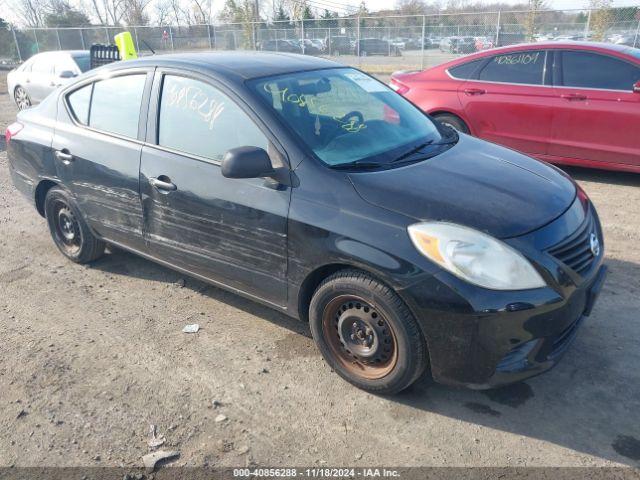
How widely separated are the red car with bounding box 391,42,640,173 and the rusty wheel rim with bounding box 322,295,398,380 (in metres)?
4.48

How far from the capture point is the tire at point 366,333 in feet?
8.72

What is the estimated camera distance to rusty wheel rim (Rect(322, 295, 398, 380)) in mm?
2795

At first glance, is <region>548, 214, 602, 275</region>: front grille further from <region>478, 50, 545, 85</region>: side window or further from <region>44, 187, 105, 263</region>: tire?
<region>478, 50, 545, 85</region>: side window

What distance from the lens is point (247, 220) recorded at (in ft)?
10.3

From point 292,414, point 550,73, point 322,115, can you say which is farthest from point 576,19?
point 292,414

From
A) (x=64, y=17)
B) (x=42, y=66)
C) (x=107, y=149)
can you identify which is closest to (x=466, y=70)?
(x=107, y=149)

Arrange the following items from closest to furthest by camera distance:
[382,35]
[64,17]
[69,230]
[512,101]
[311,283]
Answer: [311,283]
[69,230]
[512,101]
[382,35]
[64,17]

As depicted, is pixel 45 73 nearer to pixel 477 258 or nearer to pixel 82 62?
pixel 82 62

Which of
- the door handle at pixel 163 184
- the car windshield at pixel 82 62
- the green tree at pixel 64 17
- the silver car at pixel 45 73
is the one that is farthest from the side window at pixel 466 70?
the green tree at pixel 64 17

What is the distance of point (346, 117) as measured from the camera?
3441 mm

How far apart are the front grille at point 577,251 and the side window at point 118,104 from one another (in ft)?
9.28

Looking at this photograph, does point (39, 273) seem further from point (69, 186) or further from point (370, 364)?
point (370, 364)

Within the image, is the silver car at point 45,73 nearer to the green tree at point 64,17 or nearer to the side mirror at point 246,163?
the side mirror at point 246,163

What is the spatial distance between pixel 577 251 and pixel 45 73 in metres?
12.3
